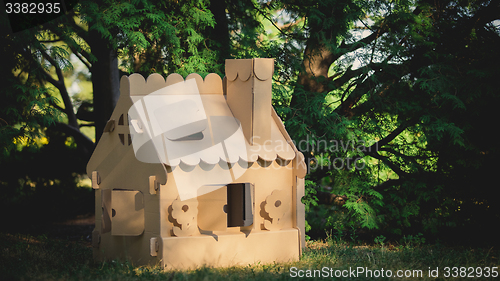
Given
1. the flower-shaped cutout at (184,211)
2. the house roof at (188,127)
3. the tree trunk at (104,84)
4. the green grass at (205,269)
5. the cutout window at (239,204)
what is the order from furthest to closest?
1. the tree trunk at (104,84)
2. the cutout window at (239,204)
3. the house roof at (188,127)
4. the flower-shaped cutout at (184,211)
5. the green grass at (205,269)

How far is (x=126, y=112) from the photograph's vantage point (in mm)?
5871

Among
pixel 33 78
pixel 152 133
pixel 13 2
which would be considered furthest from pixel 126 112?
pixel 13 2

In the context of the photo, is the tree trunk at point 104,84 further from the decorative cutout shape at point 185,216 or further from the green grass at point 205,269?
the decorative cutout shape at point 185,216

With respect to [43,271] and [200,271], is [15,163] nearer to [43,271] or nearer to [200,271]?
[43,271]

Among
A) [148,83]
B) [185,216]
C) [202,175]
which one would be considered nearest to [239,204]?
[202,175]

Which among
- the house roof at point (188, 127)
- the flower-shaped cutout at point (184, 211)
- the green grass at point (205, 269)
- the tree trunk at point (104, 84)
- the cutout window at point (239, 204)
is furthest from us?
the tree trunk at point (104, 84)

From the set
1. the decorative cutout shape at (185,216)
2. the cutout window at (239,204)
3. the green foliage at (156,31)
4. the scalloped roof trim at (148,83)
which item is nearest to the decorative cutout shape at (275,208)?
the cutout window at (239,204)

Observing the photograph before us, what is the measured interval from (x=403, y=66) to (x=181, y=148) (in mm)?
5594

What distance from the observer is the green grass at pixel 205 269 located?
195 inches

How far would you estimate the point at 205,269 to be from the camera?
4957 millimetres

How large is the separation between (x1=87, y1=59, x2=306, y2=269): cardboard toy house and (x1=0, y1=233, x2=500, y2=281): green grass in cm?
26

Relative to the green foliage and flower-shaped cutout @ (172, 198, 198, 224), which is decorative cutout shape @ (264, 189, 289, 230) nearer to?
flower-shaped cutout @ (172, 198, 198, 224)

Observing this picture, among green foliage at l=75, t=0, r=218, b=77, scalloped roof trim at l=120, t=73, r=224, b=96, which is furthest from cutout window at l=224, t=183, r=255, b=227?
green foliage at l=75, t=0, r=218, b=77

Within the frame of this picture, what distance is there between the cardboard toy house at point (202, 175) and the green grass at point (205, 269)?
256 millimetres
